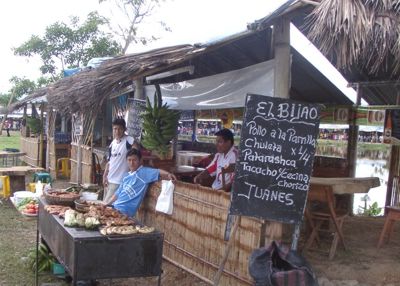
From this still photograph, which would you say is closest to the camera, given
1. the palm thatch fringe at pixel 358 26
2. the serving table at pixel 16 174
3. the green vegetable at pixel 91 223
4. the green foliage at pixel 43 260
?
the palm thatch fringe at pixel 358 26

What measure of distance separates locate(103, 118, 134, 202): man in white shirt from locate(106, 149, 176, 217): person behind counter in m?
0.65

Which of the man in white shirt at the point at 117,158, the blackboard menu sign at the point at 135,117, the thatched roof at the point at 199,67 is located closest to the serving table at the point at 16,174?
the thatched roof at the point at 199,67

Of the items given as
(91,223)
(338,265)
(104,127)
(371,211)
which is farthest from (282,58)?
(104,127)

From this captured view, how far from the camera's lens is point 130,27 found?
971 inches

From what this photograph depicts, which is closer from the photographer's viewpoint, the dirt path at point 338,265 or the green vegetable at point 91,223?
the green vegetable at point 91,223

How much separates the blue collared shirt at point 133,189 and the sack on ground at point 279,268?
89.7 inches

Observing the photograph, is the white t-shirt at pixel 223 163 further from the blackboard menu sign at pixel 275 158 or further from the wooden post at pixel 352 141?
the wooden post at pixel 352 141

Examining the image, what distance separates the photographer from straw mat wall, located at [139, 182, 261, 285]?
4.67 m

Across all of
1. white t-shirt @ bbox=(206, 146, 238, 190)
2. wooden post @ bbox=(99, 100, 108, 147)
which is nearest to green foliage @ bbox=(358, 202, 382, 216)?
white t-shirt @ bbox=(206, 146, 238, 190)

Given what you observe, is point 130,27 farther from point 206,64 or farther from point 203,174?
point 203,174

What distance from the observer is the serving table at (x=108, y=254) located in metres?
3.97

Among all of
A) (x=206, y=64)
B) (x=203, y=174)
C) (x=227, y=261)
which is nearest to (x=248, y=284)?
(x=227, y=261)

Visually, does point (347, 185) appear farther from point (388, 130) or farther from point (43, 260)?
point (43, 260)

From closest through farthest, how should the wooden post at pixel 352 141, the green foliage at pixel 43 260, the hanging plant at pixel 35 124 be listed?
the green foliage at pixel 43 260
the wooden post at pixel 352 141
the hanging plant at pixel 35 124
